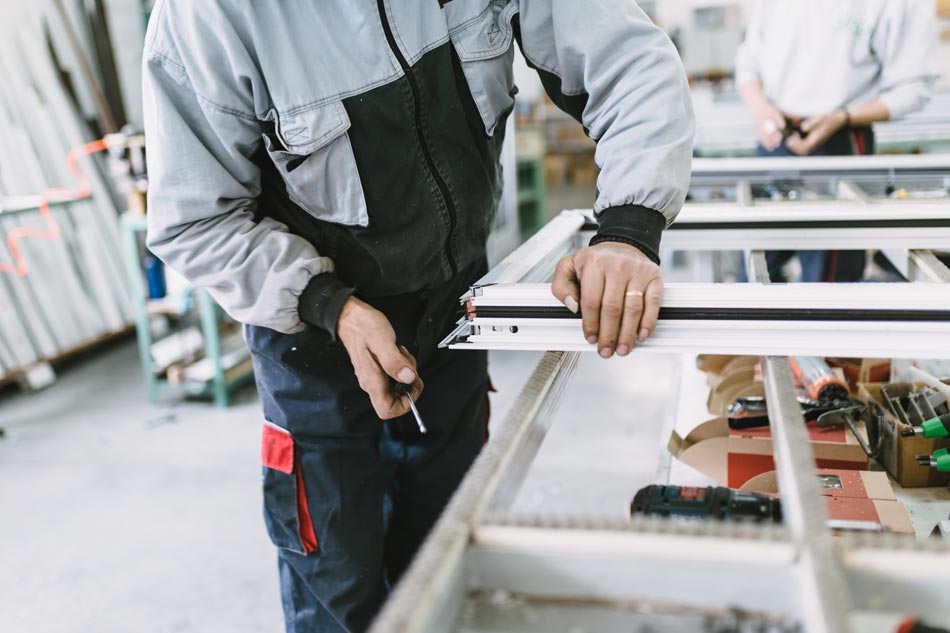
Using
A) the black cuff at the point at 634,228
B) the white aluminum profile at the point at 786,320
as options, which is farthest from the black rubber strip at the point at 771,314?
the black cuff at the point at 634,228

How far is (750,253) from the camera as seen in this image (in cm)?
138

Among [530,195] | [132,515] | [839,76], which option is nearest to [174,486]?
[132,515]

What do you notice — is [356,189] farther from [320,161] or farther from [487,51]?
[487,51]

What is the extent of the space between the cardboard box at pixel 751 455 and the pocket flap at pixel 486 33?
68 centimetres

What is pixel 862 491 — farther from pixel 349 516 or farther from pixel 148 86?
pixel 148 86

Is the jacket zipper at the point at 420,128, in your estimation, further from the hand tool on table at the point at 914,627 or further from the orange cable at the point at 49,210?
the orange cable at the point at 49,210

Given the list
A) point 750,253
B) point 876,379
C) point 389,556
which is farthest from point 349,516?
point 876,379

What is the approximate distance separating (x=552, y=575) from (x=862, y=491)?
0.67 meters

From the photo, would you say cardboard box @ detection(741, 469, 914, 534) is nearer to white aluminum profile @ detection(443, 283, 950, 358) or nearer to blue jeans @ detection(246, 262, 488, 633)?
white aluminum profile @ detection(443, 283, 950, 358)

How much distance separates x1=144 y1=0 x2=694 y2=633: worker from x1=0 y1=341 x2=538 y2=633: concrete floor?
836 millimetres

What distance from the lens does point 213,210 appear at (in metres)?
1.01

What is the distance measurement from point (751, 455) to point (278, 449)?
2.32 feet

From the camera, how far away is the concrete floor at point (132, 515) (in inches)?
74.0

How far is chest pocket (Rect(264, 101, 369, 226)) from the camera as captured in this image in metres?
0.99
